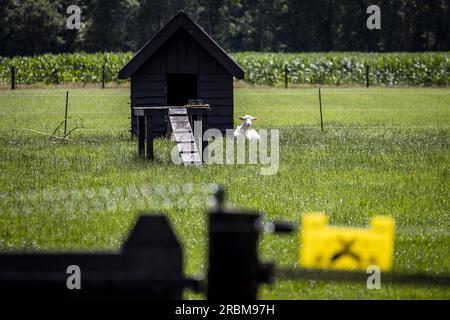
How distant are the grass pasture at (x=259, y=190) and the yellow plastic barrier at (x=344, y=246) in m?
1.82

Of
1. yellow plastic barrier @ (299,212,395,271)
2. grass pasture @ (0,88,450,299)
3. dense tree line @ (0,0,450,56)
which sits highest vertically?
dense tree line @ (0,0,450,56)

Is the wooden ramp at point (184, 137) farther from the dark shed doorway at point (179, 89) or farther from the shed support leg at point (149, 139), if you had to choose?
the dark shed doorway at point (179, 89)

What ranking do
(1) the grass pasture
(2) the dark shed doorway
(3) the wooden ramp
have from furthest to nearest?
(2) the dark shed doorway < (3) the wooden ramp < (1) the grass pasture

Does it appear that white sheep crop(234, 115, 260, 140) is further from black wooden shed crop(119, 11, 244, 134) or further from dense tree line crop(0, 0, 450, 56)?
dense tree line crop(0, 0, 450, 56)

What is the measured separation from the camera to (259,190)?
1384cm

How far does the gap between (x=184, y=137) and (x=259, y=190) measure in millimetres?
3950

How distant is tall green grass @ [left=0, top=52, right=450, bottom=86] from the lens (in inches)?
2306

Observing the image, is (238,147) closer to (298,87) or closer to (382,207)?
(382,207)

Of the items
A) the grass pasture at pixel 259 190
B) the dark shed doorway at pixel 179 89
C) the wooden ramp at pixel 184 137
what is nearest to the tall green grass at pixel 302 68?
the dark shed doorway at pixel 179 89

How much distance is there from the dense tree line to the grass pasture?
68666mm

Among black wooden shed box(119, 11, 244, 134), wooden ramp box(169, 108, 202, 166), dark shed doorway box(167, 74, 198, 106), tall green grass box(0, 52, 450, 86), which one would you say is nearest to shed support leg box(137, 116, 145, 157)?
wooden ramp box(169, 108, 202, 166)
